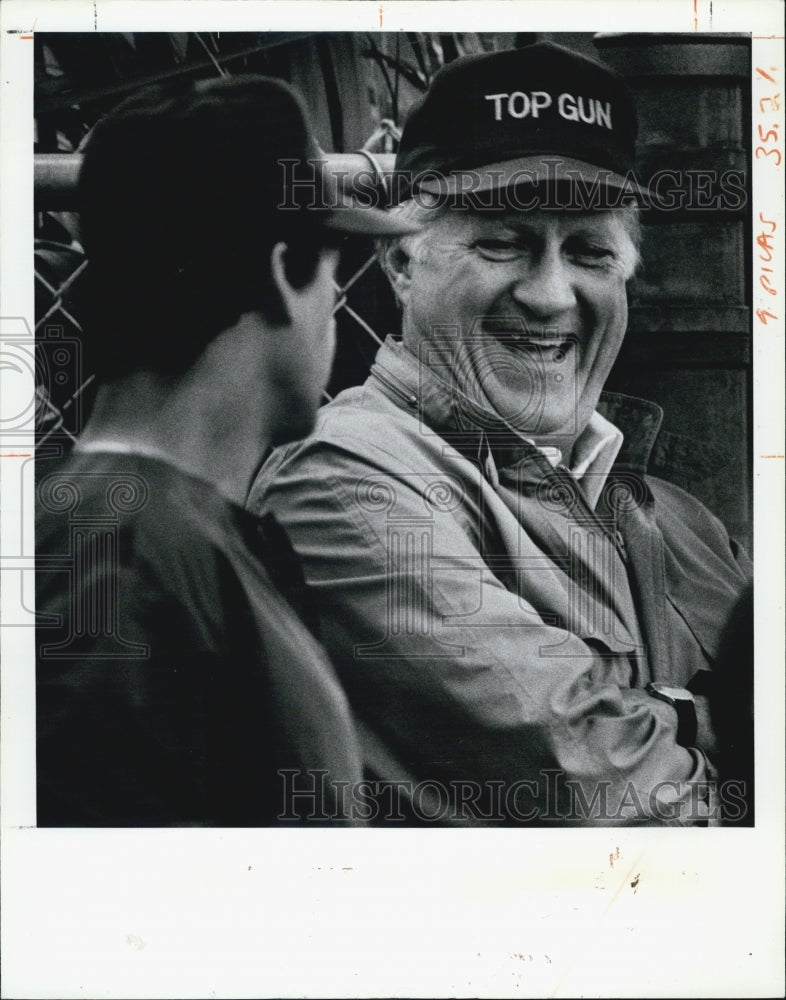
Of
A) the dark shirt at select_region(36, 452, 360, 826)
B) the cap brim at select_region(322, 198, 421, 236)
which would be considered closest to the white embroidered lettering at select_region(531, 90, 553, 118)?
the cap brim at select_region(322, 198, 421, 236)

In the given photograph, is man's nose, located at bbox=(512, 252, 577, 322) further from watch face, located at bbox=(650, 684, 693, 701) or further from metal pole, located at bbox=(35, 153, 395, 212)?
watch face, located at bbox=(650, 684, 693, 701)

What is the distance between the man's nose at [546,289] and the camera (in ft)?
13.0

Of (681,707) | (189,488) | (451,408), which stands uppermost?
(451,408)

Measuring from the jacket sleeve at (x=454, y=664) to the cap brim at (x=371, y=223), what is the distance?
0.72m

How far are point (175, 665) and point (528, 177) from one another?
195 cm

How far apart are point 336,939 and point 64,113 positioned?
2.80 meters

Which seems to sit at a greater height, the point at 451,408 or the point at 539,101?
the point at 539,101

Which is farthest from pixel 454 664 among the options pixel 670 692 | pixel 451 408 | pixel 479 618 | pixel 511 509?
A: pixel 451 408

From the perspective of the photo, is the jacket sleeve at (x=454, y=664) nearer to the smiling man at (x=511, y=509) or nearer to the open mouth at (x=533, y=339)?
the smiling man at (x=511, y=509)

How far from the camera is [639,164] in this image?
398 cm

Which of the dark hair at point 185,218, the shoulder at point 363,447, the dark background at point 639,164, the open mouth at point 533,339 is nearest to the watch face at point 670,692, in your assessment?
the dark background at point 639,164

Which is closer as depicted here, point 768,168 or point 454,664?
point 454,664

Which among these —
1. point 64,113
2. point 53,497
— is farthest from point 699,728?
point 64,113

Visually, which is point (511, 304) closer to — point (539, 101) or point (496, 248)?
point (496, 248)
